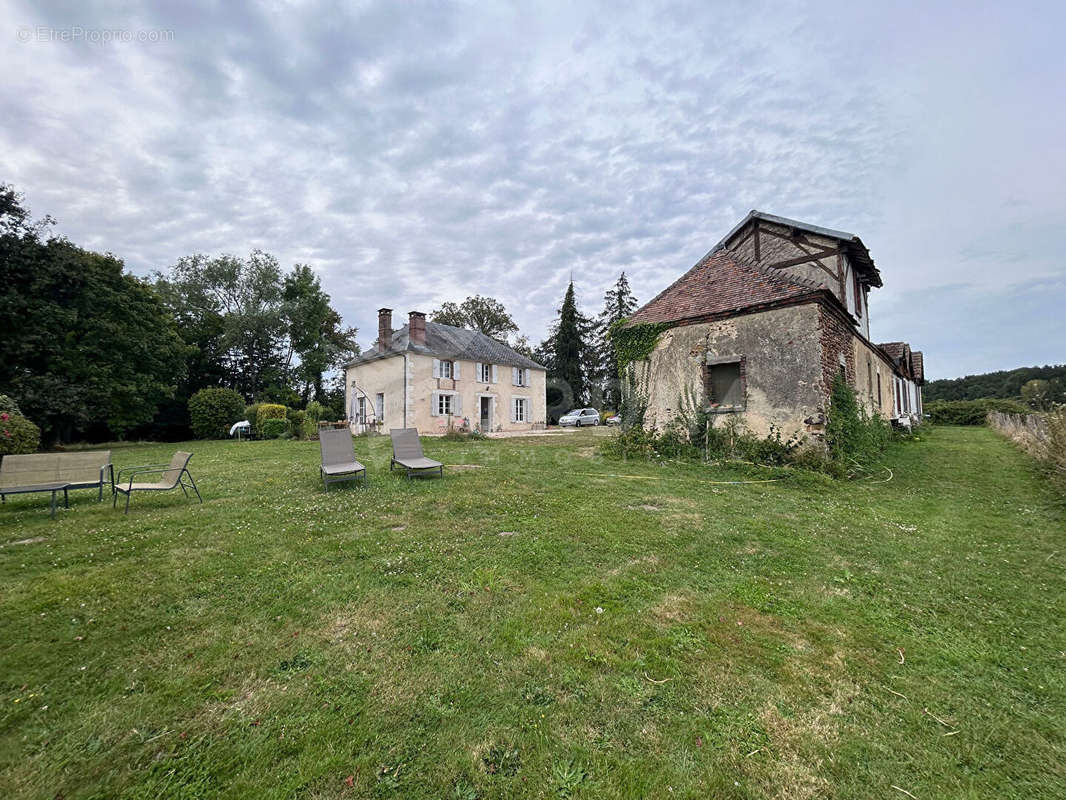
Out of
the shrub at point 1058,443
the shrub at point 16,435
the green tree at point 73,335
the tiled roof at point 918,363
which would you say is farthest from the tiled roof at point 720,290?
the green tree at point 73,335

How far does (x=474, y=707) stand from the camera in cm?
221

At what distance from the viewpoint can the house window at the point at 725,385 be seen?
1029 centimetres

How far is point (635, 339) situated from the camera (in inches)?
479

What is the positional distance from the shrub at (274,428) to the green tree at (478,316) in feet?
69.8

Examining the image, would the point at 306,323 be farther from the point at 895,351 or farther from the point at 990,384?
the point at 990,384

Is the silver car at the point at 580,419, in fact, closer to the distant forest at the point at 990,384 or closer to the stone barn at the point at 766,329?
the stone barn at the point at 766,329

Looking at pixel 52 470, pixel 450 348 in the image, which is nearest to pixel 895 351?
pixel 450 348

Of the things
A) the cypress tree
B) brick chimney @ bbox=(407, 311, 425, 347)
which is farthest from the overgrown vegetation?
the cypress tree

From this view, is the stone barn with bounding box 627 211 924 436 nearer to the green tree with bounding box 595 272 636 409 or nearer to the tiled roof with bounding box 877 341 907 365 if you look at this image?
the tiled roof with bounding box 877 341 907 365

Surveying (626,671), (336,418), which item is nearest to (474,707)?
(626,671)

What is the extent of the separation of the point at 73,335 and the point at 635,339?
23.8 meters

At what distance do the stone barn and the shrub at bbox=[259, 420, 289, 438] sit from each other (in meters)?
17.2

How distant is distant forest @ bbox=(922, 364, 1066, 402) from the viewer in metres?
39.0

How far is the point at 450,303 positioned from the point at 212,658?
39.8m
